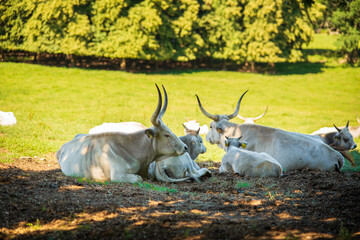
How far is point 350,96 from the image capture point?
35406 mm

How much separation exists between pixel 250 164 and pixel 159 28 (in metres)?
31.1

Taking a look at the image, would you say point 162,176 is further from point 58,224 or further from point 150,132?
point 58,224

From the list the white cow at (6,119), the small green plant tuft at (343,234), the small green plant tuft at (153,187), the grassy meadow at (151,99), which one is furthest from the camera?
the grassy meadow at (151,99)

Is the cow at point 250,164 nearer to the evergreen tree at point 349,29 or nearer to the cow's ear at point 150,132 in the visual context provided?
the cow's ear at point 150,132

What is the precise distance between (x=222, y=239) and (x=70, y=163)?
465cm

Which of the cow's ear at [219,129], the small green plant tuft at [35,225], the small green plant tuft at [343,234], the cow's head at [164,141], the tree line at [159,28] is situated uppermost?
the tree line at [159,28]

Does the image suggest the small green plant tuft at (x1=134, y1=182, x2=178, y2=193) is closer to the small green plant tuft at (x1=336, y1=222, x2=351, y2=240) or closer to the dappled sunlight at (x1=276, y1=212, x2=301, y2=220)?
the dappled sunlight at (x1=276, y1=212, x2=301, y2=220)

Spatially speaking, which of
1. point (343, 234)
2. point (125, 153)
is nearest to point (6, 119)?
point (125, 153)

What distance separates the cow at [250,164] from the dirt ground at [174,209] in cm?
93

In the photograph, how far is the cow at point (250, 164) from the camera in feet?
28.7

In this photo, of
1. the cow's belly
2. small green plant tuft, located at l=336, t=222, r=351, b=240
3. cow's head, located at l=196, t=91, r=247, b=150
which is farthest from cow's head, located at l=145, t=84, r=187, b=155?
cow's head, located at l=196, t=91, r=247, b=150

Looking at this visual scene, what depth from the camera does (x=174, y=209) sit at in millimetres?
5684

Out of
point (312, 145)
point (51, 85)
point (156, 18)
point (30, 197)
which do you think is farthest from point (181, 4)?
point (30, 197)

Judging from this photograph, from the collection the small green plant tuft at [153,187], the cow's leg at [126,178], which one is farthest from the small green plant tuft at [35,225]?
the cow's leg at [126,178]
